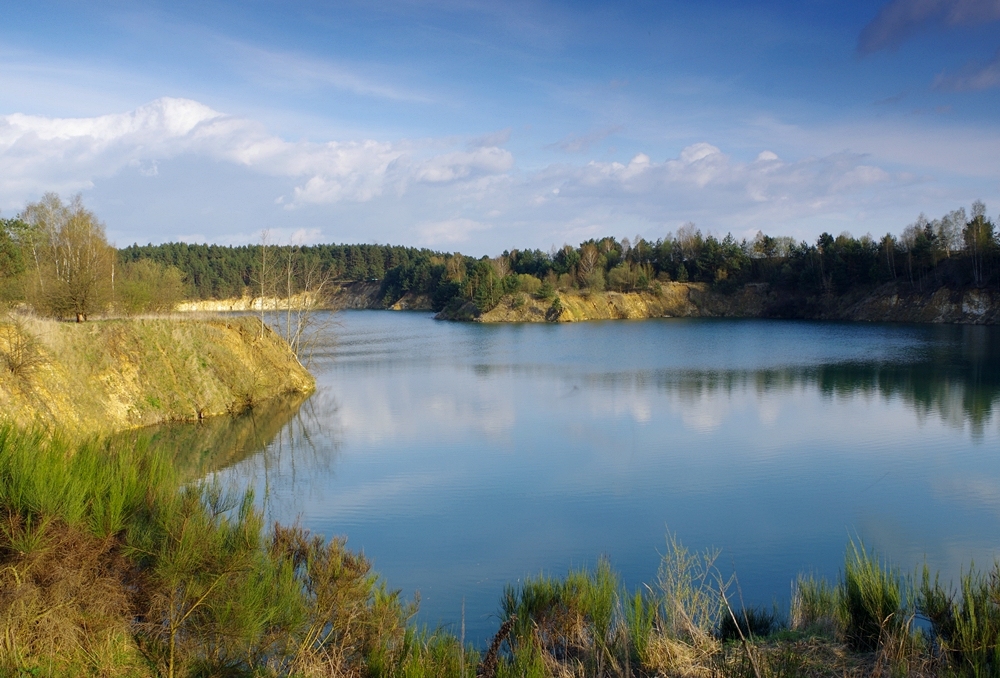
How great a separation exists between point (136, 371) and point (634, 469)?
53.3ft

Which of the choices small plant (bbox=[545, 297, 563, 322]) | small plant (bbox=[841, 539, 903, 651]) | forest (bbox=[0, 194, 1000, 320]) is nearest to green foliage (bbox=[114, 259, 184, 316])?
forest (bbox=[0, 194, 1000, 320])

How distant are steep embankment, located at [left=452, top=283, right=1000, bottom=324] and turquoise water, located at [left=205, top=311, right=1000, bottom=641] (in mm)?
34341

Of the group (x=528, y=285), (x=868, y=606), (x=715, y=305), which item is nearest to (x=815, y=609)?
(x=868, y=606)

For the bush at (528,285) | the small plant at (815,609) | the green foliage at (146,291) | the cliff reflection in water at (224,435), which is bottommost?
the cliff reflection in water at (224,435)

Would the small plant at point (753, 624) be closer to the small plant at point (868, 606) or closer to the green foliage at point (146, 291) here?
the small plant at point (868, 606)

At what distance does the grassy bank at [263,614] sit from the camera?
21.6 ft

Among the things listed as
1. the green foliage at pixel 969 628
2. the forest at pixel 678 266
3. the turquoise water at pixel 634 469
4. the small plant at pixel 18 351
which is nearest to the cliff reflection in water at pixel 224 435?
the turquoise water at pixel 634 469

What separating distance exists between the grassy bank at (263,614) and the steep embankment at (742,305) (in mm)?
70403

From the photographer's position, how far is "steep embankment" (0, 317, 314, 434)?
63.0ft

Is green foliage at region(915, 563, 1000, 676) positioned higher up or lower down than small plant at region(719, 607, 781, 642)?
higher up

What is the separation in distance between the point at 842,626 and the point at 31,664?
25.7 ft

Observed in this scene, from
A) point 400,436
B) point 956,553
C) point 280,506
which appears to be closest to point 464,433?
point 400,436

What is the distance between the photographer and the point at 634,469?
1852 cm

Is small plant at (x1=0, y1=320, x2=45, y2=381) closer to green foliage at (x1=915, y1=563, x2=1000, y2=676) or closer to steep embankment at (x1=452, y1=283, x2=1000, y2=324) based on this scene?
green foliage at (x1=915, y1=563, x2=1000, y2=676)
